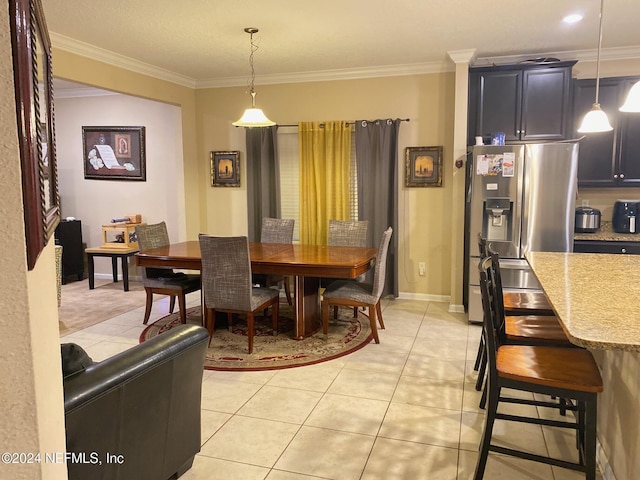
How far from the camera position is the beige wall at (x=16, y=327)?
812mm

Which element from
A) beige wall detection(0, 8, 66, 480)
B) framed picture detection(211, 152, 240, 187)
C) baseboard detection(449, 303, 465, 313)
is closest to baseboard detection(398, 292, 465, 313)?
baseboard detection(449, 303, 465, 313)

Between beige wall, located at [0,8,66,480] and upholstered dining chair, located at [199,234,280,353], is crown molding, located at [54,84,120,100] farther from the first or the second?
beige wall, located at [0,8,66,480]

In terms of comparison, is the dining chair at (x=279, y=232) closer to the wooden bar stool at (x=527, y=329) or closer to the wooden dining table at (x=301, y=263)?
the wooden dining table at (x=301, y=263)

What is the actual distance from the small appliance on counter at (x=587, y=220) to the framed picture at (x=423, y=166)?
141cm

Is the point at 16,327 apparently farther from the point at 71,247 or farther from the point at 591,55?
the point at 71,247

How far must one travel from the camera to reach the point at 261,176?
5.96 metres

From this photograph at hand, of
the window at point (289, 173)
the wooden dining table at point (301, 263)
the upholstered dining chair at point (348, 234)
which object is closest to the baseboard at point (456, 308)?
the upholstered dining chair at point (348, 234)

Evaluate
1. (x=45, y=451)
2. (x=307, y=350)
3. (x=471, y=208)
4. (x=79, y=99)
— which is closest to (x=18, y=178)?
(x=45, y=451)

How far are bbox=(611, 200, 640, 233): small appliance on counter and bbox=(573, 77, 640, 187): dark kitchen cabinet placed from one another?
18 cm

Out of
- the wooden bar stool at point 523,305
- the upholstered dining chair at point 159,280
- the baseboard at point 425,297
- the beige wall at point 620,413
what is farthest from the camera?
the baseboard at point 425,297

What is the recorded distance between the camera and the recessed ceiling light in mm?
3764

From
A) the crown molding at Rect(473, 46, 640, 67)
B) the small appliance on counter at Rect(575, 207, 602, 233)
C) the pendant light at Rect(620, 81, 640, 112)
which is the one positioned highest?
the crown molding at Rect(473, 46, 640, 67)

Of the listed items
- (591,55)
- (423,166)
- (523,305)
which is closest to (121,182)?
(423,166)

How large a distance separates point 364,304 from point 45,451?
3.32 m
